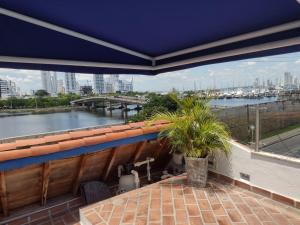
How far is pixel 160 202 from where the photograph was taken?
9.47 ft

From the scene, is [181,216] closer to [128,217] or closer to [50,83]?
[128,217]

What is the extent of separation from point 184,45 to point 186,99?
778 mm

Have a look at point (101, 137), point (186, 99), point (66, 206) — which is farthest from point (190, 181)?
point (66, 206)

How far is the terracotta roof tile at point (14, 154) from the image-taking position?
2201mm

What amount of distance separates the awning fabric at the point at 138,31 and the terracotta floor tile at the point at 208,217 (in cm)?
199

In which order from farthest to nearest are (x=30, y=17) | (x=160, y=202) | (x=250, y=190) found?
(x=250, y=190)
(x=160, y=202)
(x=30, y=17)

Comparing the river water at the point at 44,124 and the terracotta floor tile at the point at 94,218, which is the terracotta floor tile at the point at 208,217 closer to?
the terracotta floor tile at the point at 94,218

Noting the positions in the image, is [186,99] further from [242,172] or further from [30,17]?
[30,17]

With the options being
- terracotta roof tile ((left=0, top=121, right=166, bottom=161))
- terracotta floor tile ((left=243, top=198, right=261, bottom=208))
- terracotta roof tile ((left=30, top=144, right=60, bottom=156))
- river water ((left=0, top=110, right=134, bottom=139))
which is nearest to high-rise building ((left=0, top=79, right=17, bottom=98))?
river water ((left=0, top=110, right=134, bottom=139))

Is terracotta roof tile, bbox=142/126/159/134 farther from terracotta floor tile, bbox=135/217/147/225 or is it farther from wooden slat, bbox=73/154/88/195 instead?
terracotta floor tile, bbox=135/217/147/225

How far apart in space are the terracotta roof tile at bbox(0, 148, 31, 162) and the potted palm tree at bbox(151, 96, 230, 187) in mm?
1851

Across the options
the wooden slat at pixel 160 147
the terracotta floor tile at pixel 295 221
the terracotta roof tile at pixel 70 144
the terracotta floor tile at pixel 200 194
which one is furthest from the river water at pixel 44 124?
the terracotta floor tile at pixel 295 221

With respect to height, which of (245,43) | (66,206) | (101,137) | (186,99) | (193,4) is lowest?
(66,206)

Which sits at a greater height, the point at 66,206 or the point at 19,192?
the point at 19,192
